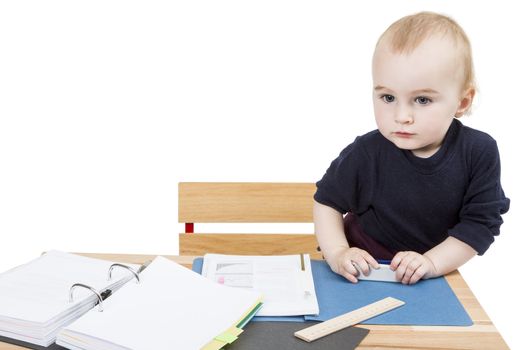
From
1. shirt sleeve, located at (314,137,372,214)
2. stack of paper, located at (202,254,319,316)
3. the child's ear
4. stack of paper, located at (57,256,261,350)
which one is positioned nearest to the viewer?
stack of paper, located at (57,256,261,350)

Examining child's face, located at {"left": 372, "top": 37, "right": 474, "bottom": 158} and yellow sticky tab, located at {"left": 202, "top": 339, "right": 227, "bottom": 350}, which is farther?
child's face, located at {"left": 372, "top": 37, "right": 474, "bottom": 158}

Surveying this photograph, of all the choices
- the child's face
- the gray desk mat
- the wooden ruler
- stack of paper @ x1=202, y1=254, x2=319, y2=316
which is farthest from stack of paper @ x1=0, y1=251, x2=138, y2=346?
the child's face

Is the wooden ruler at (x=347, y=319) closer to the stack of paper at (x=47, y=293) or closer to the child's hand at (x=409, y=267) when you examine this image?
the child's hand at (x=409, y=267)

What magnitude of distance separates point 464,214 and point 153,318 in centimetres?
92

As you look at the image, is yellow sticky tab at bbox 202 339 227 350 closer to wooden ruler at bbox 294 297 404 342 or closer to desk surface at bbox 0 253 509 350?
wooden ruler at bbox 294 297 404 342

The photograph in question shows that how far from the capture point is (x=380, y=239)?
2.08 m

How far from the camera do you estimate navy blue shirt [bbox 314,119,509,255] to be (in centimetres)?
190

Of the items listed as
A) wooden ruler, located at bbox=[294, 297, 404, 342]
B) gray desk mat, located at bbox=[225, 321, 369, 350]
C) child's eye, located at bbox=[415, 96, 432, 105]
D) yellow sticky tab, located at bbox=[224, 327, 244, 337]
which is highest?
child's eye, located at bbox=[415, 96, 432, 105]

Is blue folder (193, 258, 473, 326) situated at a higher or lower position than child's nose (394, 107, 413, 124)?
lower

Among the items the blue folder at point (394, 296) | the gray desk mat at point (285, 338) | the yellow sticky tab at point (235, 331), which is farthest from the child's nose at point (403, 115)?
the yellow sticky tab at point (235, 331)

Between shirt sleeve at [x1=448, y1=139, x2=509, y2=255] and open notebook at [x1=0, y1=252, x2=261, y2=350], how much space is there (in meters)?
0.63

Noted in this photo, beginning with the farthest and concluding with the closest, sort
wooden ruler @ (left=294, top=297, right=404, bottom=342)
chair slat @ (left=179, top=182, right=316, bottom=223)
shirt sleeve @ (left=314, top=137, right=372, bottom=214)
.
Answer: chair slat @ (left=179, top=182, right=316, bottom=223) < shirt sleeve @ (left=314, top=137, right=372, bottom=214) < wooden ruler @ (left=294, top=297, right=404, bottom=342)

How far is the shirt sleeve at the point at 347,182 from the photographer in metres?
2.03

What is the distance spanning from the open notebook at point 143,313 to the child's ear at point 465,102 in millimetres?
745
